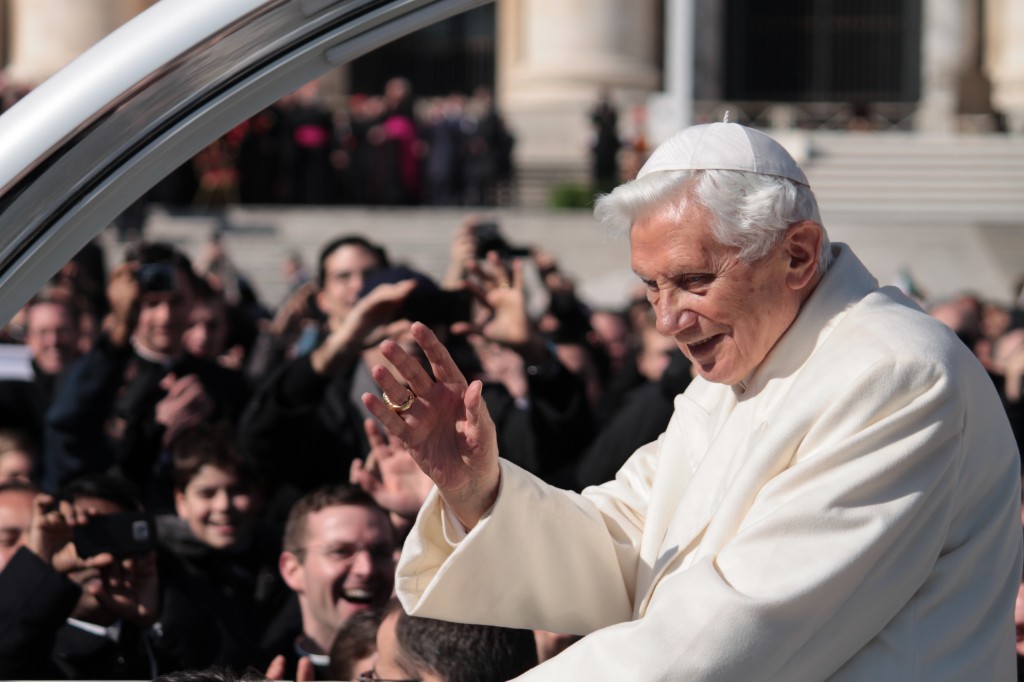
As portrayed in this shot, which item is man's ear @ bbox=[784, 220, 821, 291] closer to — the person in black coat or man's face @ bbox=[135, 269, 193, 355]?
the person in black coat

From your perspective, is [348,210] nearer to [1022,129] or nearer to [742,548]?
[1022,129]

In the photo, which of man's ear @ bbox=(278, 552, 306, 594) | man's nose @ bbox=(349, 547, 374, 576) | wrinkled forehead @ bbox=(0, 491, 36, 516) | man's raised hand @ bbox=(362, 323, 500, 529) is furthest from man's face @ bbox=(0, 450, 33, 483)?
man's raised hand @ bbox=(362, 323, 500, 529)

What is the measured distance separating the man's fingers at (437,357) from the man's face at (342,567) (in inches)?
67.2

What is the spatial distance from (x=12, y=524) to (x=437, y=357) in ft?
7.39

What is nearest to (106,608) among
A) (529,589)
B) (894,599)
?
(529,589)

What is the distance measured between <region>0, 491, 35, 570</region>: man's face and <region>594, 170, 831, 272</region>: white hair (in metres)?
2.44

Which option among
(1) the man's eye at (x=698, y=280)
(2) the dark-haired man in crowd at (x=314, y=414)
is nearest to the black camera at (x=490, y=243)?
(2) the dark-haired man in crowd at (x=314, y=414)

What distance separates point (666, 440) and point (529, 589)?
0.35 metres

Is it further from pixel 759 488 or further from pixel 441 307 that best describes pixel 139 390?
pixel 759 488

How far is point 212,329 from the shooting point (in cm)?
640

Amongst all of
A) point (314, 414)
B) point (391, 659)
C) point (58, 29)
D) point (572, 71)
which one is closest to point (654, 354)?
point (314, 414)

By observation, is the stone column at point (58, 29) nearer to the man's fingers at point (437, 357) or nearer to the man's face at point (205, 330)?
the man's face at point (205, 330)

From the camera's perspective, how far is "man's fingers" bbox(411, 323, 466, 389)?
222 cm

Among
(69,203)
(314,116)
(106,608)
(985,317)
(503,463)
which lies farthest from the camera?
(314,116)
